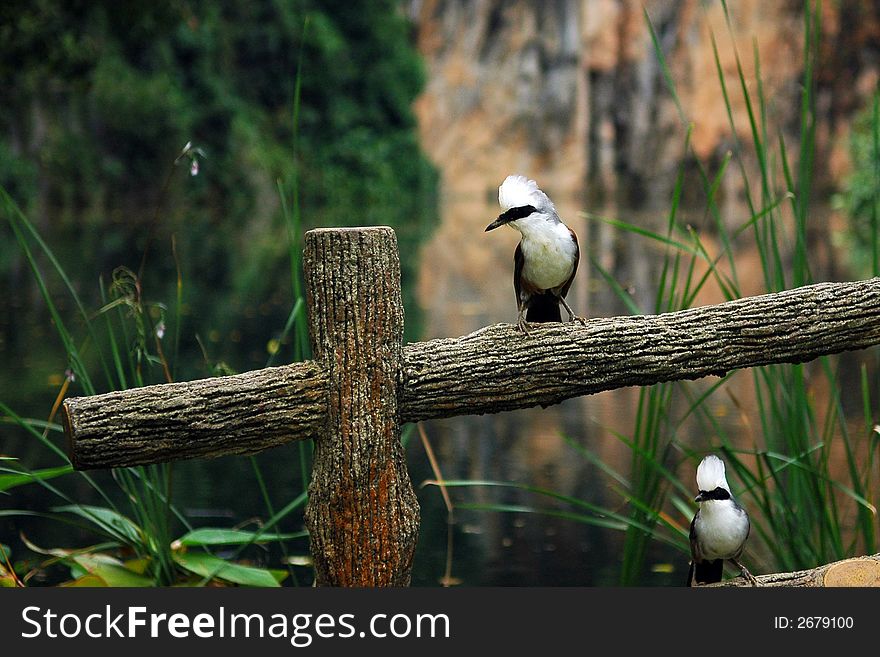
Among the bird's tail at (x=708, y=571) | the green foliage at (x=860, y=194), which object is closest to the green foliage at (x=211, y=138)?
the bird's tail at (x=708, y=571)

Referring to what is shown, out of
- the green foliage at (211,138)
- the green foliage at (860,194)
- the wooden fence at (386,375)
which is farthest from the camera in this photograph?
the green foliage at (860,194)

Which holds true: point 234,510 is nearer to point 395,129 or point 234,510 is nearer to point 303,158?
point 303,158

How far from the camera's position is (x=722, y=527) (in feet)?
7.81

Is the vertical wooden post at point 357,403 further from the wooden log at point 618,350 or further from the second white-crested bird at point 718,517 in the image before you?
the second white-crested bird at point 718,517

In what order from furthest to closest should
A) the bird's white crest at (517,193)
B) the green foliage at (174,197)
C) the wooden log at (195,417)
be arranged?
the green foliage at (174,197) < the bird's white crest at (517,193) < the wooden log at (195,417)

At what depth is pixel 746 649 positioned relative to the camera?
7.13ft

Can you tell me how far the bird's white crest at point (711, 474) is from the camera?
92.5 inches

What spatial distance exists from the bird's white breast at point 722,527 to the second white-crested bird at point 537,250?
456 mm

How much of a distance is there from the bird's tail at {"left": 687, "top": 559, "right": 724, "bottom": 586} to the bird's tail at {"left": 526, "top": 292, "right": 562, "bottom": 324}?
58 cm

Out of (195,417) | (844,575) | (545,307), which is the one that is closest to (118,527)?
(195,417)

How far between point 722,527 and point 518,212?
720mm

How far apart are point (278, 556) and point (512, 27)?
37.7 meters

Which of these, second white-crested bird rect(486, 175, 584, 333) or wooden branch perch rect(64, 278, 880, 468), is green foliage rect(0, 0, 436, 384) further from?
wooden branch perch rect(64, 278, 880, 468)

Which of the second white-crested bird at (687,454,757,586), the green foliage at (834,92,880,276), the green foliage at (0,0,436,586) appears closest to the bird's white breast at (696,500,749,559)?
the second white-crested bird at (687,454,757,586)
